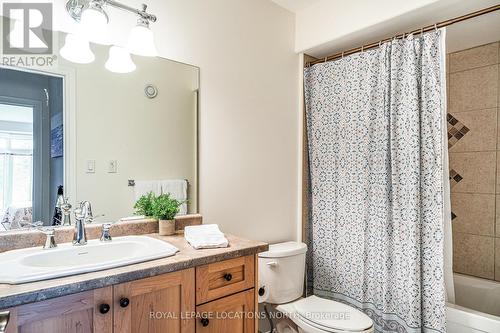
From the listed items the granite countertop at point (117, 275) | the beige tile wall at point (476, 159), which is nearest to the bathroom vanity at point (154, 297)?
the granite countertop at point (117, 275)

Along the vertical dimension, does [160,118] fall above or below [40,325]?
above

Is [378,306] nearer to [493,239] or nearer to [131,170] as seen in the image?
[493,239]

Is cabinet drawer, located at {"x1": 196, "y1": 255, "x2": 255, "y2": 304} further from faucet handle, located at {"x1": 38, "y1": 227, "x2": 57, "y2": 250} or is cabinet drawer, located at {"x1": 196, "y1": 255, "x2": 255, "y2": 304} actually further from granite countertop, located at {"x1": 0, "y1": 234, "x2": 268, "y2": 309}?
faucet handle, located at {"x1": 38, "y1": 227, "x2": 57, "y2": 250}

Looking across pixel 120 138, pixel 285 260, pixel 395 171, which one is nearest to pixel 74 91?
pixel 120 138

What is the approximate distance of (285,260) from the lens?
2018 millimetres

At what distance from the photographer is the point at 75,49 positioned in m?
1.42

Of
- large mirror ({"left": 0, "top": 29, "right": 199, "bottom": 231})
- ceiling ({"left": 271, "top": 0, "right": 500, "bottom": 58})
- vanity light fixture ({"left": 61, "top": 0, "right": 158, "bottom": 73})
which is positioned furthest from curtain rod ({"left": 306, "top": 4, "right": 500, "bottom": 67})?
vanity light fixture ({"left": 61, "top": 0, "right": 158, "bottom": 73})

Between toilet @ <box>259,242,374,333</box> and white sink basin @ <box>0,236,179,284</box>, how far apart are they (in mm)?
830

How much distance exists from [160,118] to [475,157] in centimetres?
243

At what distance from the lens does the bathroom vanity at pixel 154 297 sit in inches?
35.9

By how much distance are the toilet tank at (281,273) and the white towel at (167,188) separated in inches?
24.6

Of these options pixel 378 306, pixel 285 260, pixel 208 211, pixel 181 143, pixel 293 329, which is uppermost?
pixel 181 143

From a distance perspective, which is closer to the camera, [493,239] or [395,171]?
[395,171]

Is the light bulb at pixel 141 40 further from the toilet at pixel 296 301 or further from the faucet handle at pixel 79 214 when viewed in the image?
the toilet at pixel 296 301
